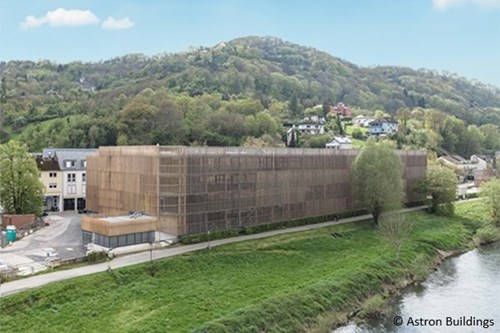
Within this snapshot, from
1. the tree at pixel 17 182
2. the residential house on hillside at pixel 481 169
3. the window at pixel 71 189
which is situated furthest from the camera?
the residential house on hillside at pixel 481 169

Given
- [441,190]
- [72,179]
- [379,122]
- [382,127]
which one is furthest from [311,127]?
A: [72,179]

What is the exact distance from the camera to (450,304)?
97.9 ft

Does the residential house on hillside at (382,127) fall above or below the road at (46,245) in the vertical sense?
above

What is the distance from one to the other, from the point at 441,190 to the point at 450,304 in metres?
28.3

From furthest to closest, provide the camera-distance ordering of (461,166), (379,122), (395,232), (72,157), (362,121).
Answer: (362,121) → (379,122) → (461,166) → (72,157) → (395,232)

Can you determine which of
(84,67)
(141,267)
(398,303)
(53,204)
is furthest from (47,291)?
(84,67)

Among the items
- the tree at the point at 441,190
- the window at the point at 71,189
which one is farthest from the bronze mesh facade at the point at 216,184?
the tree at the point at 441,190

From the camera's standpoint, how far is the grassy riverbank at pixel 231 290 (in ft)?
76.8

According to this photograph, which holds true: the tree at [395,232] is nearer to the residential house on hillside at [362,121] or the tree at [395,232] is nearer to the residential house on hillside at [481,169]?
the residential house on hillside at [481,169]

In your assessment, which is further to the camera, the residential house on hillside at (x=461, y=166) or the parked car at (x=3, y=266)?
the residential house on hillside at (x=461, y=166)

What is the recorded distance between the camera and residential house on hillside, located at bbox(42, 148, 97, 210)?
54.4 metres

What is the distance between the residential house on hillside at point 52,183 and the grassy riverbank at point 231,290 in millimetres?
26955

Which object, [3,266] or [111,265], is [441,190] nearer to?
[111,265]

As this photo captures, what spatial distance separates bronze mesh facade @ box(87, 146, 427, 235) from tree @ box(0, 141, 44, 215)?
5.72m
